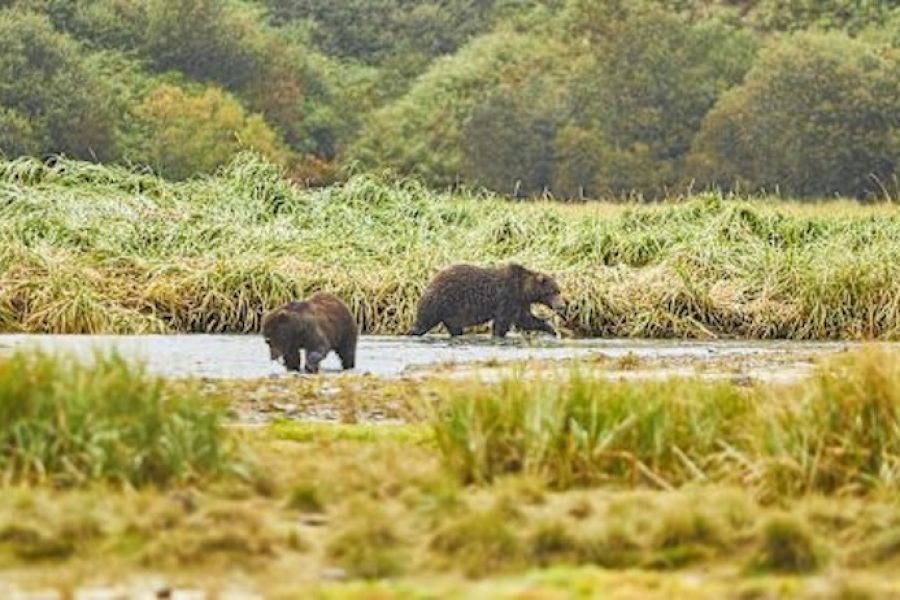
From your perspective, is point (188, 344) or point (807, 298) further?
point (807, 298)

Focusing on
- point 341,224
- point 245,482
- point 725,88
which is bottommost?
point 245,482

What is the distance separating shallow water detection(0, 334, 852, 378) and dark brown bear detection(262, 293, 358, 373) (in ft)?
0.62

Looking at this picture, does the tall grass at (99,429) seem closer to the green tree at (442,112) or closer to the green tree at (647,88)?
the green tree at (647,88)

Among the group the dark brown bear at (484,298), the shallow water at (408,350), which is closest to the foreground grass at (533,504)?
the shallow water at (408,350)

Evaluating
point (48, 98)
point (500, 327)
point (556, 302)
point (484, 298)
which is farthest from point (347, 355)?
point (48, 98)

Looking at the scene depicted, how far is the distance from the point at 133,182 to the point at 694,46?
3779cm

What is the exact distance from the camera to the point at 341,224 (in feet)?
87.6

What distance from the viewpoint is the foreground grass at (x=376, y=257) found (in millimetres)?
22109

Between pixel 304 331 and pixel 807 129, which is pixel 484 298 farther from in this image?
pixel 807 129

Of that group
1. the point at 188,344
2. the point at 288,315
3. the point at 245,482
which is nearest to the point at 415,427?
the point at 245,482

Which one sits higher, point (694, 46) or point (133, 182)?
point (694, 46)

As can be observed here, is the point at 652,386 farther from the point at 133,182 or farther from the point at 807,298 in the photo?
the point at 133,182

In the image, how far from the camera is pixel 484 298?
20875 millimetres

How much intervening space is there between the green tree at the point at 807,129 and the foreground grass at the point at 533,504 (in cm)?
4562
